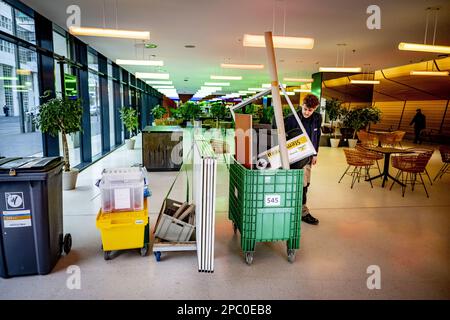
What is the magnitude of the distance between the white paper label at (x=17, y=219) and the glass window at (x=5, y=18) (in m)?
3.21

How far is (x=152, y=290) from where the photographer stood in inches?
98.3

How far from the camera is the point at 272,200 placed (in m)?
2.85

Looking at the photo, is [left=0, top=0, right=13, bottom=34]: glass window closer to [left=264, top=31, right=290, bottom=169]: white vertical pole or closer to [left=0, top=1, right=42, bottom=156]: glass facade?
[left=0, top=1, right=42, bottom=156]: glass facade

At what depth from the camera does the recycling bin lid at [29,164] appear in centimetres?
254

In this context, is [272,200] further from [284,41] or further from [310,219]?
[284,41]

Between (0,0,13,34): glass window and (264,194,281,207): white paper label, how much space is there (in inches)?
170

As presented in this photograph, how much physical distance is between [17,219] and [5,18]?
3665 mm

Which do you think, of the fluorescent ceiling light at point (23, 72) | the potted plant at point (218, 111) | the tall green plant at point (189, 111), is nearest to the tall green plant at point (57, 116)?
the fluorescent ceiling light at point (23, 72)

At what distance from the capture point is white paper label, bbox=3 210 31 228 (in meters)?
2.54

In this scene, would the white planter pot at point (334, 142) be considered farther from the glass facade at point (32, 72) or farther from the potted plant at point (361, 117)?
the glass facade at point (32, 72)

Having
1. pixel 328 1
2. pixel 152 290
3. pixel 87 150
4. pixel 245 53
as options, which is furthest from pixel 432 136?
pixel 152 290

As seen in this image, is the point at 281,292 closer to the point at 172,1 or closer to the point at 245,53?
the point at 172,1

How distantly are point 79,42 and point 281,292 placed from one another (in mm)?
7786

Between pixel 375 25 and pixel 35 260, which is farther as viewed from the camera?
pixel 375 25
